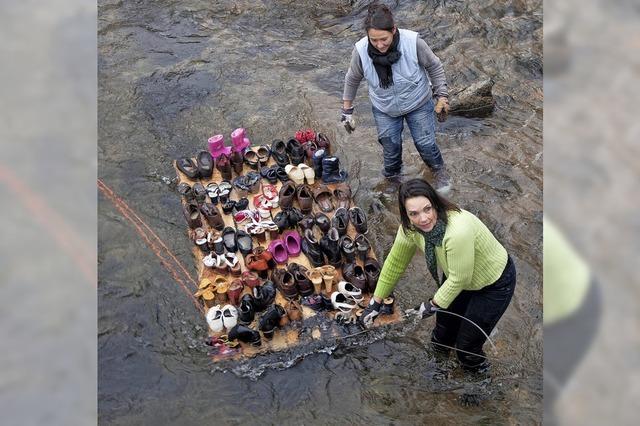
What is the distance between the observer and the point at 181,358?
13.9 ft

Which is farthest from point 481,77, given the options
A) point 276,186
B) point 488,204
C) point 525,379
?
point 525,379

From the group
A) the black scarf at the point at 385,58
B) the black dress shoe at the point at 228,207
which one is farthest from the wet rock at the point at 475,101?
the black dress shoe at the point at 228,207

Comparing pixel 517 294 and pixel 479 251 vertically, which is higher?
pixel 479 251

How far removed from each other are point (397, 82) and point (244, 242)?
1.64 metres

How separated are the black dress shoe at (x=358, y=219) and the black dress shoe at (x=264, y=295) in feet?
2.69

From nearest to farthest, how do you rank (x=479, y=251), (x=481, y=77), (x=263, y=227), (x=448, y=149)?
1. (x=479, y=251)
2. (x=263, y=227)
3. (x=448, y=149)
4. (x=481, y=77)

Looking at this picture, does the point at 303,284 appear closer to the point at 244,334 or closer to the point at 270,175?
the point at 244,334

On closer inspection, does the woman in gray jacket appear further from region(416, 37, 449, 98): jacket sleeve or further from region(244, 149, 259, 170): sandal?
region(244, 149, 259, 170): sandal

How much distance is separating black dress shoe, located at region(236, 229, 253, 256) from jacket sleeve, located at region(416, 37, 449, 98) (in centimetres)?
178

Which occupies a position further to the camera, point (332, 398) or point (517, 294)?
point (517, 294)

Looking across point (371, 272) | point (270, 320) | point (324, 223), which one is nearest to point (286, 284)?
point (270, 320)

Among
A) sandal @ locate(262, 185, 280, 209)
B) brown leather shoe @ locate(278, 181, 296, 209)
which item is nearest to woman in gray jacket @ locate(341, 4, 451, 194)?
brown leather shoe @ locate(278, 181, 296, 209)

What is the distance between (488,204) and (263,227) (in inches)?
72.2
